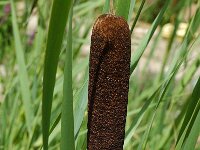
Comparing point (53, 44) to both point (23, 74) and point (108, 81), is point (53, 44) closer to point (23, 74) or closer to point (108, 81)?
point (108, 81)

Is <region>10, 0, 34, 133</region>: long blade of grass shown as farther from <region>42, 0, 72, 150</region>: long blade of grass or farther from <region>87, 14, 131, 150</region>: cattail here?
<region>42, 0, 72, 150</region>: long blade of grass

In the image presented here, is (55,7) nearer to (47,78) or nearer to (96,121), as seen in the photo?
(47,78)

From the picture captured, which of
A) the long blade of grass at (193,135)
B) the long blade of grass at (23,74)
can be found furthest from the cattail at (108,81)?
the long blade of grass at (23,74)

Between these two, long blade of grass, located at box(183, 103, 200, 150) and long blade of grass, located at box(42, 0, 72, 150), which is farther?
long blade of grass, located at box(183, 103, 200, 150)

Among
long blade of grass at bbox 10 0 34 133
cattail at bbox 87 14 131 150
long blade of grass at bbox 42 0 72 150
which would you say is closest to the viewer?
long blade of grass at bbox 42 0 72 150

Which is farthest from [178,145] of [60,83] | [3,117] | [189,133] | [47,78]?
[3,117]

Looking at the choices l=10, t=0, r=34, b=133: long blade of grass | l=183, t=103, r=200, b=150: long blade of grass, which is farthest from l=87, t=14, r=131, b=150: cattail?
l=10, t=0, r=34, b=133: long blade of grass
